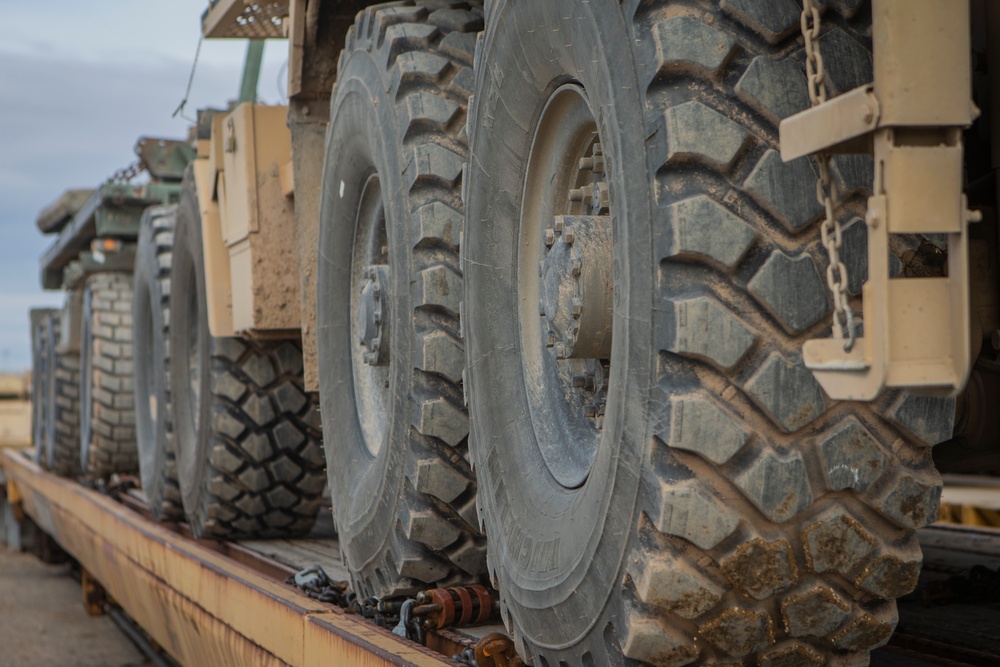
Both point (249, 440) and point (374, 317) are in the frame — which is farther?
point (249, 440)

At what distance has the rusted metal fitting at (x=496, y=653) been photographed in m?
2.74

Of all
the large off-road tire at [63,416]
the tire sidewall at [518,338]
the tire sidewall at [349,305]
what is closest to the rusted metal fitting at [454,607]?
the tire sidewall at [349,305]

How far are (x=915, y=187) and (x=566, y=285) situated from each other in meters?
0.90

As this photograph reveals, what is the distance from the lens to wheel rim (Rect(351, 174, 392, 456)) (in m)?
3.53

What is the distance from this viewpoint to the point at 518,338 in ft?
9.18

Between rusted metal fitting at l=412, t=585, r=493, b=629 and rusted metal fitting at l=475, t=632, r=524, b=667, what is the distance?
1.05ft

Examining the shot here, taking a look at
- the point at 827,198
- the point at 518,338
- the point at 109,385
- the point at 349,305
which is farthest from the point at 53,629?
the point at 827,198

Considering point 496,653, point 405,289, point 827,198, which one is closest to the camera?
point 827,198

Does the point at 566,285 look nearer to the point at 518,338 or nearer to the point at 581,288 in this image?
the point at 581,288

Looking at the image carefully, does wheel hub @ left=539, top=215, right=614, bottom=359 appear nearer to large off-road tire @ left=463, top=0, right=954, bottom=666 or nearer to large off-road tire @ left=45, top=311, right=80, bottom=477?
large off-road tire @ left=463, top=0, right=954, bottom=666

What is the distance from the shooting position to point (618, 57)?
2119mm

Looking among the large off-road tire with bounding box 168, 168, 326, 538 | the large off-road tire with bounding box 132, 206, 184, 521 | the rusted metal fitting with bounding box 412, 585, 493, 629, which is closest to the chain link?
the rusted metal fitting with bounding box 412, 585, 493, 629

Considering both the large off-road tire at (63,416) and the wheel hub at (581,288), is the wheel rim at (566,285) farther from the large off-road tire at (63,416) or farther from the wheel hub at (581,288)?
the large off-road tire at (63,416)

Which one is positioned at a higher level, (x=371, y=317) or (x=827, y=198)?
(x=827, y=198)
